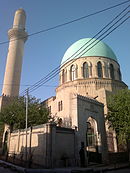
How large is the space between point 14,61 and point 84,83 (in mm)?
18408

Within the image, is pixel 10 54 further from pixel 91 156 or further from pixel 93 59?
pixel 91 156

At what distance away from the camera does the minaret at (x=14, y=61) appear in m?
38.5

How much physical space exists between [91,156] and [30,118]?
9.98 metres

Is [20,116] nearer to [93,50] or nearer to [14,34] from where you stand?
[93,50]

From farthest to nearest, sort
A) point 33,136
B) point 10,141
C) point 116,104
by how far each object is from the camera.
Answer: point 10,141, point 116,104, point 33,136

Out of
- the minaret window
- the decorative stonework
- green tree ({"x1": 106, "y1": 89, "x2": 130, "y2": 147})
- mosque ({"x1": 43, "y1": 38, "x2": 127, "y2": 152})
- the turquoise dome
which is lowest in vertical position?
green tree ({"x1": 106, "y1": 89, "x2": 130, "y2": 147})

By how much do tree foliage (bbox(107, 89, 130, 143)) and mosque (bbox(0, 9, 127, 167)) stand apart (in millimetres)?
1492

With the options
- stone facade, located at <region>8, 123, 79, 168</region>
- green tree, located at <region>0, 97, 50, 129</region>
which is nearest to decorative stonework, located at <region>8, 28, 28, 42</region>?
green tree, located at <region>0, 97, 50, 129</region>

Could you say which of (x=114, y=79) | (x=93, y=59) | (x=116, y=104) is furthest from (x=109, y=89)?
(x=116, y=104)

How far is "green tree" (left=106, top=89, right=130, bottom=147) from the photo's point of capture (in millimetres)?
18969

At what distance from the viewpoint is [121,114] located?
19.8 meters

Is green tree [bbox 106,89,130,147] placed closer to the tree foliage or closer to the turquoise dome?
the tree foliage

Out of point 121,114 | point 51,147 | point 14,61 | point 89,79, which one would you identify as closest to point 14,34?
point 14,61

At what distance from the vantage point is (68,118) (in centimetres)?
2530
